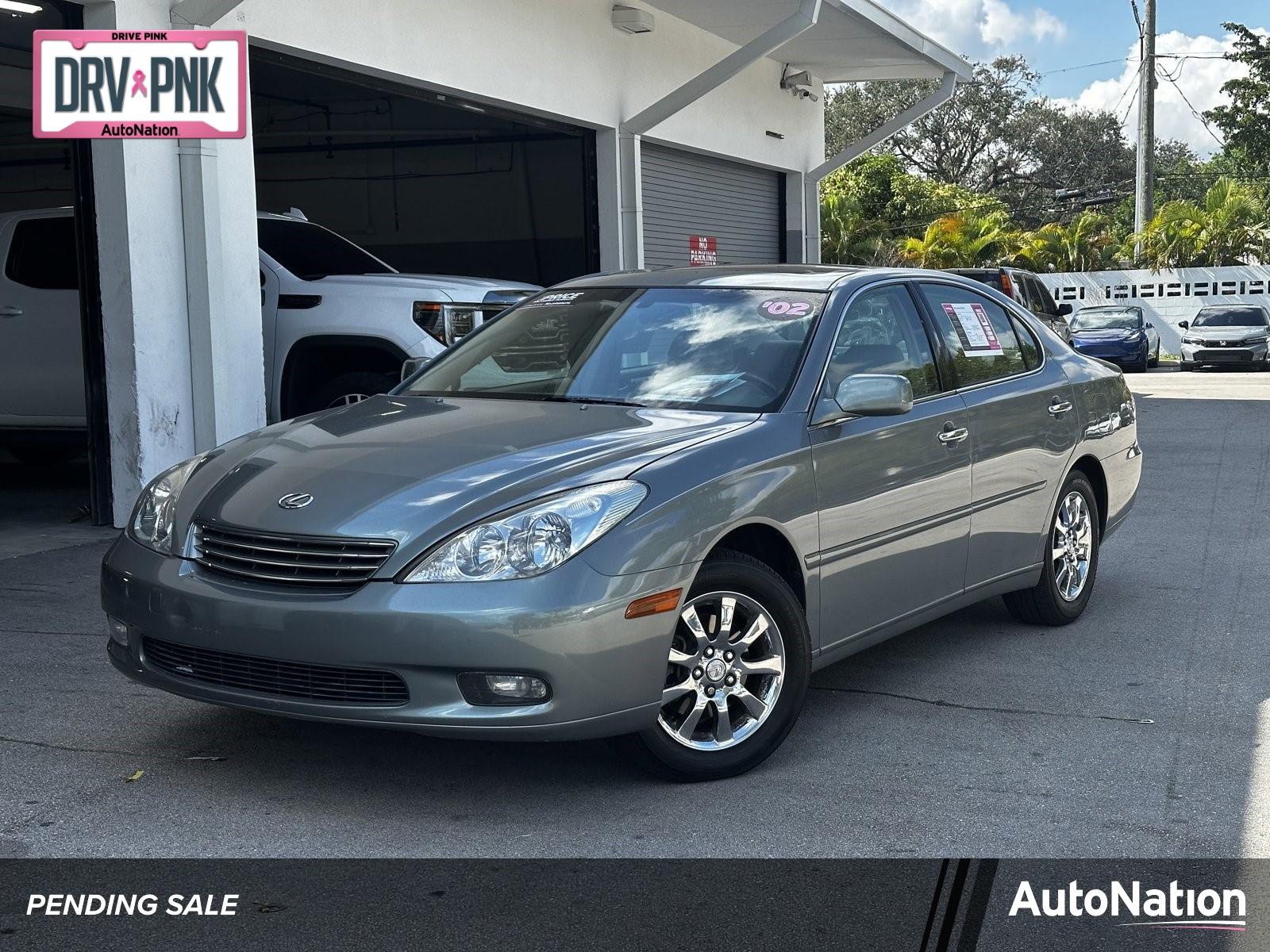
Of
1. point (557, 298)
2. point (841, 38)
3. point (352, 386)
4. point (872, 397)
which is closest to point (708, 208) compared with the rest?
point (841, 38)

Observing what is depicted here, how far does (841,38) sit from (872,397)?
44.9ft

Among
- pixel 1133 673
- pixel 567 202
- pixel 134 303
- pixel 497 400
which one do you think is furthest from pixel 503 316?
pixel 567 202

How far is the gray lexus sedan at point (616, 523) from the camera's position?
396 centimetres

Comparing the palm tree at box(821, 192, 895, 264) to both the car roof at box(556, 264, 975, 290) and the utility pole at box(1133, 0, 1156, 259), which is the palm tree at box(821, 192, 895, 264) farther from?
the car roof at box(556, 264, 975, 290)

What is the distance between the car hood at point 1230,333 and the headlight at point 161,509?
28687 mm

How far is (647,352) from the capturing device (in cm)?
527

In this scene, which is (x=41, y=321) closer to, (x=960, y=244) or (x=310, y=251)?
(x=310, y=251)

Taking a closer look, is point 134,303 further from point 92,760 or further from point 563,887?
point 563,887

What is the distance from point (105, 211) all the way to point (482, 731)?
19.4ft

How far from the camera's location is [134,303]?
8734 millimetres

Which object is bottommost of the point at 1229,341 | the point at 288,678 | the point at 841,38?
the point at 288,678

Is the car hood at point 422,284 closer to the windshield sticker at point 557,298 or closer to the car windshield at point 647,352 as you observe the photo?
the windshield sticker at point 557,298

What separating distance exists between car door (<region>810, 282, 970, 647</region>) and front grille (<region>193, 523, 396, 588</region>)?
1522 millimetres

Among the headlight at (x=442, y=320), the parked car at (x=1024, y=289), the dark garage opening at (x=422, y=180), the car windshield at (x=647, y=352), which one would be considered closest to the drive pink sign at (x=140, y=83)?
the headlight at (x=442, y=320)
